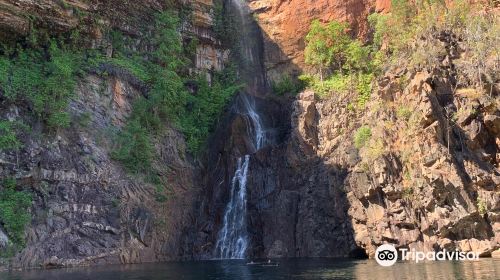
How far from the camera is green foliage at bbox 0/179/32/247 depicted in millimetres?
30134

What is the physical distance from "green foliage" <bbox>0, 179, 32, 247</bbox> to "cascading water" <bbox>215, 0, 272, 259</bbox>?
1314cm

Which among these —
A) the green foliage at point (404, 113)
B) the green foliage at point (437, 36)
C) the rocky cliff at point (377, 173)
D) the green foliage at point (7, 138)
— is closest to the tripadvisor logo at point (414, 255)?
the rocky cliff at point (377, 173)

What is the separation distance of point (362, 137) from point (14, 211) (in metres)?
23.6

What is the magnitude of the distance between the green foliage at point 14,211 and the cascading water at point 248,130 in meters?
13.1

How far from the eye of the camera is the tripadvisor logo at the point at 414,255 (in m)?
28.4

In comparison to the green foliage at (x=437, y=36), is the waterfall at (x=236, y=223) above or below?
below

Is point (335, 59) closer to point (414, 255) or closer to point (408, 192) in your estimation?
point (408, 192)

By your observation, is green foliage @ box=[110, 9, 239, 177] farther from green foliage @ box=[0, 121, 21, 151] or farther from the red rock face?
green foliage @ box=[0, 121, 21, 151]

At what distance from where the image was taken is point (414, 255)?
2980 centimetres

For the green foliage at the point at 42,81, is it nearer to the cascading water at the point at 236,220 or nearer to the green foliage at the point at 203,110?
the green foliage at the point at 203,110

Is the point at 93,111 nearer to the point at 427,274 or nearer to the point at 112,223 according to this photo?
the point at 112,223

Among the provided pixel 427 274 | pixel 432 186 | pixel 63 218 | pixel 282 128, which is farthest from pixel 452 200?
pixel 63 218

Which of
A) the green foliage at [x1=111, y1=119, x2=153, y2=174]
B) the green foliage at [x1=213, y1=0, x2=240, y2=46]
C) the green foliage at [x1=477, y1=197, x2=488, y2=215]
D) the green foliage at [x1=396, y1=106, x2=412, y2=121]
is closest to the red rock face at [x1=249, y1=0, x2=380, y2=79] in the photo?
the green foliage at [x1=213, y1=0, x2=240, y2=46]

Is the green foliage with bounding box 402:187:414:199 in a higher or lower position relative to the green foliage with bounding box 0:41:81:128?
lower
